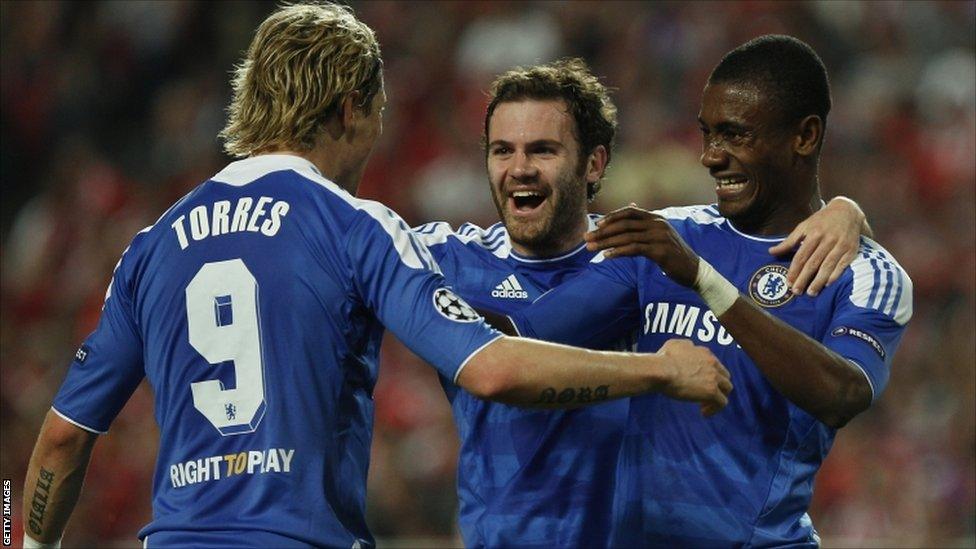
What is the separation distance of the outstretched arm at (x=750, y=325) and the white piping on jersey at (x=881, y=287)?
0.32 meters

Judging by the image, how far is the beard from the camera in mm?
4723

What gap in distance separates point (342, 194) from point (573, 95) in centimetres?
150

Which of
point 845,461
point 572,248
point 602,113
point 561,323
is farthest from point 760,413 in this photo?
point 845,461

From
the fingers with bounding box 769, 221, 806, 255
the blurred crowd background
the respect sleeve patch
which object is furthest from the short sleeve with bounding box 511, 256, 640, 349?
the blurred crowd background

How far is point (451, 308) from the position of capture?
3572 millimetres

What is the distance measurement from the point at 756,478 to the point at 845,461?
18.0ft

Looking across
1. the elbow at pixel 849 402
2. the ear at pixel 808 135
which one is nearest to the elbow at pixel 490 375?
the elbow at pixel 849 402

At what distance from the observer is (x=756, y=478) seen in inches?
163

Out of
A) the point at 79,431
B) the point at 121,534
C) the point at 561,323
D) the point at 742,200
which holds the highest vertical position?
the point at 742,200

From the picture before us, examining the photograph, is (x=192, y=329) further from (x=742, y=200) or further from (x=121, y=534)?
(x=121, y=534)

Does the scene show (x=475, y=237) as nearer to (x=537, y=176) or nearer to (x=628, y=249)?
(x=537, y=176)

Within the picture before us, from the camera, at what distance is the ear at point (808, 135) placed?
436 cm

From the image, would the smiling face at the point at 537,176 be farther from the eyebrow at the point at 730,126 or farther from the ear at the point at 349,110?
the ear at the point at 349,110

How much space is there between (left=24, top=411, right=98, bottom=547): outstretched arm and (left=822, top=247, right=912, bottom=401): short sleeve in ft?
7.27
